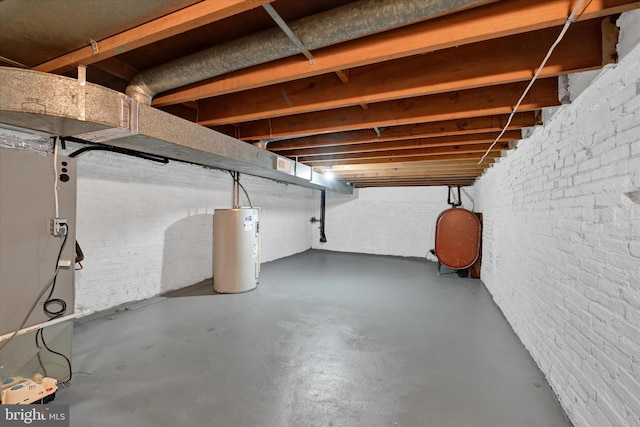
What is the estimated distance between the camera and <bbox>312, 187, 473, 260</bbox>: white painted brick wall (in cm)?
717

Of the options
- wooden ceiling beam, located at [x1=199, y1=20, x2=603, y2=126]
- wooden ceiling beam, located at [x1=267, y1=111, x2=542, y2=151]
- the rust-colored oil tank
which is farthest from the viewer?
the rust-colored oil tank

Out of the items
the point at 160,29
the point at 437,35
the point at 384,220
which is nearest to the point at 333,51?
the point at 437,35

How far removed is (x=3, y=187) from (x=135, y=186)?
2.01m

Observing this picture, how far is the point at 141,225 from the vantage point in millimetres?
3562

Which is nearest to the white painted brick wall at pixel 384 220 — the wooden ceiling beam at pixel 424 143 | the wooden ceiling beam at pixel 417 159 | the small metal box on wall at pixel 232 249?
the wooden ceiling beam at pixel 417 159

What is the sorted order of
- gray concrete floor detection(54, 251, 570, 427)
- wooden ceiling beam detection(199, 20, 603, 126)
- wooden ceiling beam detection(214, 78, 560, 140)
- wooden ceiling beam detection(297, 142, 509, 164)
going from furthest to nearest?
wooden ceiling beam detection(297, 142, 509, 164) < wooden ceiling beam detection(214, 78, 560, 140) < gray concrete floor detection(54, 251, 570, 427) < wooden ceiling beam detection(199, 20, 603, 126)

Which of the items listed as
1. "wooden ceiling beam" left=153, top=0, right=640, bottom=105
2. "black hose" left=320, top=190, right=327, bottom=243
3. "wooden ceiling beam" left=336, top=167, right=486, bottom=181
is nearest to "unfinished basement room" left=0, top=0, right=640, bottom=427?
"wooden ceiling beam" left=153, top=0, right=640, bottom=105

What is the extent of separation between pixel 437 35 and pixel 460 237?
437 centimetres

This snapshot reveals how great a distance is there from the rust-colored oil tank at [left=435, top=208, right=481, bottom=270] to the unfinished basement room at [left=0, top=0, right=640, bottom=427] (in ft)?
5.08

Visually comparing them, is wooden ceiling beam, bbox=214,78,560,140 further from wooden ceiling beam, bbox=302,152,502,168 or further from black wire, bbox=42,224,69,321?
wooden ceiling beam, bbox=302,152,502,168

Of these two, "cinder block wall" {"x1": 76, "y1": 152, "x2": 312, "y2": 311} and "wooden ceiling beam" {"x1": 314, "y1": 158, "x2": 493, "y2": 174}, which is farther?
"wooden ceiling beam" {"x1": 314, "y1": 158, "x2": 493, "y2": 174}

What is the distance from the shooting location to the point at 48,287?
5.72 feet

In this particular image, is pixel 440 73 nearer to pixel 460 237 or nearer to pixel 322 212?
pixel 460 237

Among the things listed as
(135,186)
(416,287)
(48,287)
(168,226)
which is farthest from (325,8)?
(416,287)
